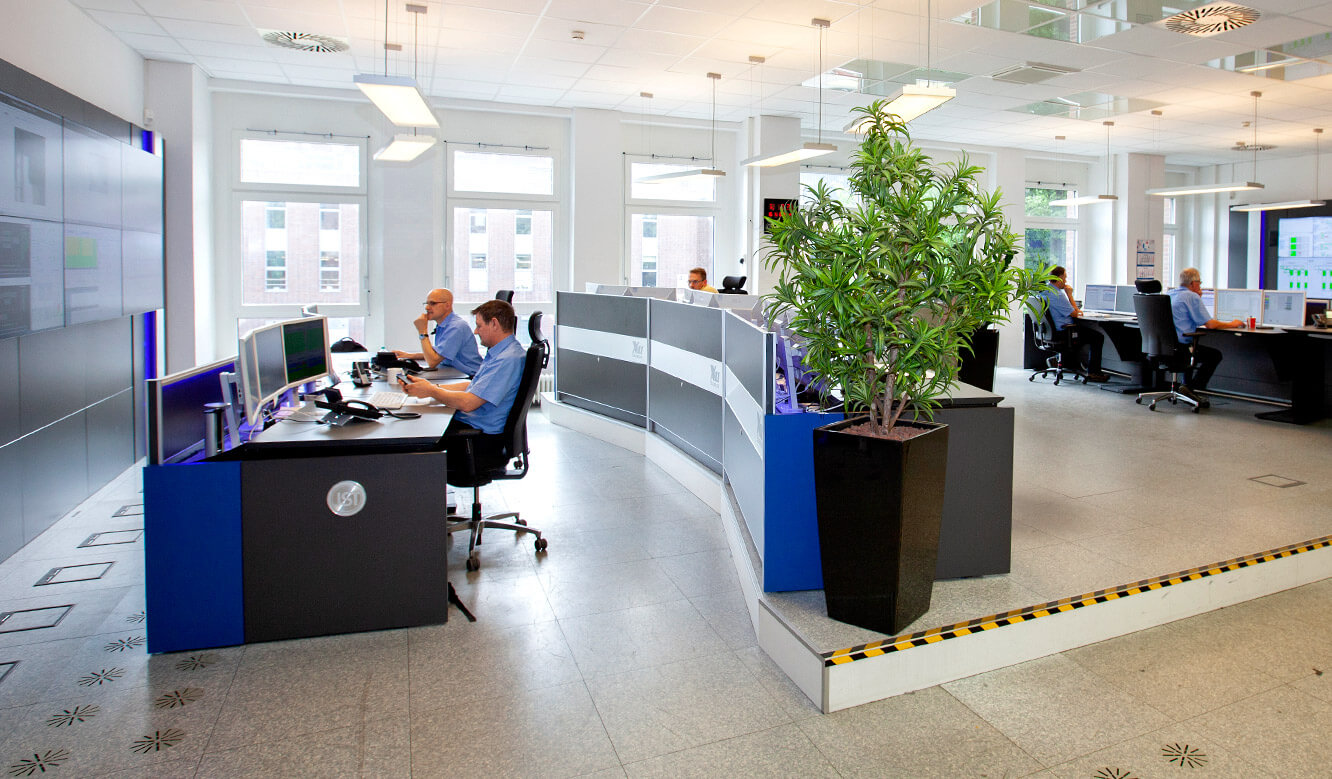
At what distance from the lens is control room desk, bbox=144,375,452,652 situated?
280 cm

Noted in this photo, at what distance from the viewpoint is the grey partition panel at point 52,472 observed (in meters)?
3.99

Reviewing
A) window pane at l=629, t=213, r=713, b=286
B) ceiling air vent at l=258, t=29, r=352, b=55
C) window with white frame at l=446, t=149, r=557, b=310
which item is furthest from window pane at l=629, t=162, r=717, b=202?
ceiling air vent at l=258, t=29, r=352, b=55

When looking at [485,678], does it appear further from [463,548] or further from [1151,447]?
[1151,447]

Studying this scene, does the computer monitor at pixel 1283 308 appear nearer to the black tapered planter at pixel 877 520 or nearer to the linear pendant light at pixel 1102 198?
the linear pendant light at pixel 1102 198

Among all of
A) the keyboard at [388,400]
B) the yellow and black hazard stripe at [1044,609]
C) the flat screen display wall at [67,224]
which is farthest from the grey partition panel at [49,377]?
the yellow and black hazard stripe at [1044,609]

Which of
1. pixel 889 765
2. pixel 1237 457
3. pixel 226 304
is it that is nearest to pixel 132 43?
pixel 226 304

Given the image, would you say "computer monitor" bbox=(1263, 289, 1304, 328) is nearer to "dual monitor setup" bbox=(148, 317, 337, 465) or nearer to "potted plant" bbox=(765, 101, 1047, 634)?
"potted plant" bbox=(765, 101, 1047, 634)

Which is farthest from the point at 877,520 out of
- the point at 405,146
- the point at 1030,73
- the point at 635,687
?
the point at 1030,73

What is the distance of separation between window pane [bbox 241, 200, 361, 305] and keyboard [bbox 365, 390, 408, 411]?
15.3 feet

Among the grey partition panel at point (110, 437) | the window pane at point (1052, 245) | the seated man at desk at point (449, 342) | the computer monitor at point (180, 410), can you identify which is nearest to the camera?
the computer monitor at point (180, 410)

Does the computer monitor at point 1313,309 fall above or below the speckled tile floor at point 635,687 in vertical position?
above

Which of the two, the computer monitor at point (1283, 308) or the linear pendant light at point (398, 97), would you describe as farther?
the computer monitor at point (1283, 308)

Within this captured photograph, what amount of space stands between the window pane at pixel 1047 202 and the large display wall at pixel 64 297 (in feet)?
35.3

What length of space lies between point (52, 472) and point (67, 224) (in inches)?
49.3
